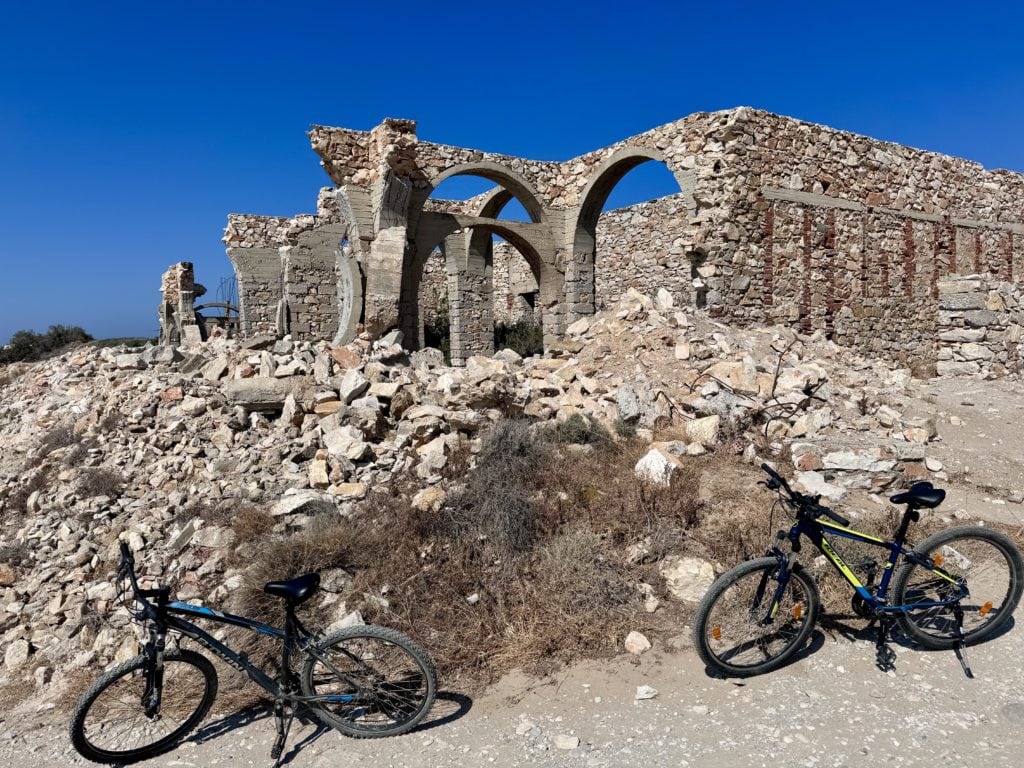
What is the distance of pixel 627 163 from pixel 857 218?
406 centimetres

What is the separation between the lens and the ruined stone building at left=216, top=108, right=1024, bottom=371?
9938mm

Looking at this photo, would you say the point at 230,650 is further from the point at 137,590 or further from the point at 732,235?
the point at 732,235

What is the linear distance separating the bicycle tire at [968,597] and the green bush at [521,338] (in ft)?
40.4

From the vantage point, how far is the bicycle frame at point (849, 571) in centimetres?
324

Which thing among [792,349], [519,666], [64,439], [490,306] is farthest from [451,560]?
[490,306]

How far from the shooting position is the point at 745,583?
11.1 feet

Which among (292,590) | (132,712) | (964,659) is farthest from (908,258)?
(132,712)

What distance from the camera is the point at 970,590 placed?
12.3ft

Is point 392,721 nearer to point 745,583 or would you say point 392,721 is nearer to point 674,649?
point 674,649

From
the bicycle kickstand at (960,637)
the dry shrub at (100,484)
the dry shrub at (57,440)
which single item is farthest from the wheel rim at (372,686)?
the dry shrub at (57,440)

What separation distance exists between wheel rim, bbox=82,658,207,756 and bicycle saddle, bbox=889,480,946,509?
3.62 metres

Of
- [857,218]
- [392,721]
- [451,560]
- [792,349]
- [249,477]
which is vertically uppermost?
[857,218]

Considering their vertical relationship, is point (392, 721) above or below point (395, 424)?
below

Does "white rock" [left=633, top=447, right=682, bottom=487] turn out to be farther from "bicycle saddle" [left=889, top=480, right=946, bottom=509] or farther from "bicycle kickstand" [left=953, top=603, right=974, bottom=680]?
"bicycle kickstand" [left=953, top=603, right=974, bottom=680]
